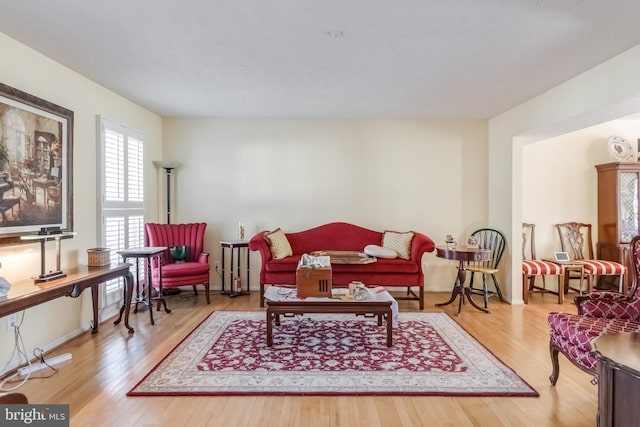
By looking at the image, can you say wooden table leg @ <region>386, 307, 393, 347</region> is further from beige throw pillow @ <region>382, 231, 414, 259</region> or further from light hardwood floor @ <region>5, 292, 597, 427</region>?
beige throw pillow @ <region>382, 231, 414, 259</region>

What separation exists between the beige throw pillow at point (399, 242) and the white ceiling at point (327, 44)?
177cm

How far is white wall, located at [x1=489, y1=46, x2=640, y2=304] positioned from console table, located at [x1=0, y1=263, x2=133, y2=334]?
182 inches

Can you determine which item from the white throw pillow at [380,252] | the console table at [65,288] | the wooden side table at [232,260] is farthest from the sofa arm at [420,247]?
the console table at [65,288]

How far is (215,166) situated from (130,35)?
2.71m

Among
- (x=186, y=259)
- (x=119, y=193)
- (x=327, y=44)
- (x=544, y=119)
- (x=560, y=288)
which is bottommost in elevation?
(x=560, y=288)

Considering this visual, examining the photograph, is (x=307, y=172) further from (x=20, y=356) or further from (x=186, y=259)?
(x=20, y=356)

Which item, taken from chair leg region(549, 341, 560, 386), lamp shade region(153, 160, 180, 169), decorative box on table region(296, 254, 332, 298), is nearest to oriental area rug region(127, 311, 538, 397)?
chair leg region(549, 341, 560, 386)

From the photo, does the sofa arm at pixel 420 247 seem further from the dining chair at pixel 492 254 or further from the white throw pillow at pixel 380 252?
the dining chair at pixel 492 254

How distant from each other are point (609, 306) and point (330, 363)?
81.2 inches

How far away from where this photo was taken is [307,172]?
17.3 feet

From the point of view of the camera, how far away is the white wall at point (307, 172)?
5.25 metres

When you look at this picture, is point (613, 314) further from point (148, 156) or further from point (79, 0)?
point (148, 156)
